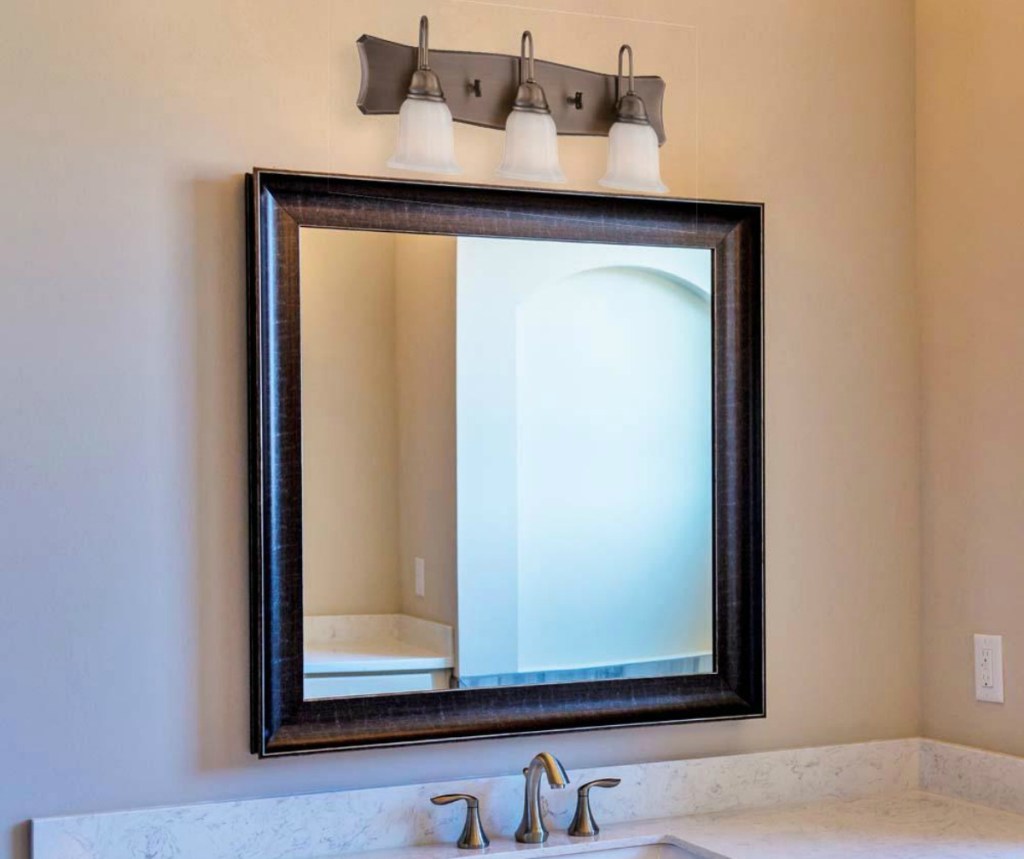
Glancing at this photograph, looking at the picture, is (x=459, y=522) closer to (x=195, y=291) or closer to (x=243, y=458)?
(x=243, y=458)

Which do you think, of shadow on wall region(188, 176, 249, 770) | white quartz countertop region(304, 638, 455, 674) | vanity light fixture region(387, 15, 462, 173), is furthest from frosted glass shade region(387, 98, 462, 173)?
white quartz countertop region(304, 638, 455, 674)

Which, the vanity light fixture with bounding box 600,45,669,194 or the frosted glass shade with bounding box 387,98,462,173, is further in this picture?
the vanity light fixture with bounding box 600,45,669,194

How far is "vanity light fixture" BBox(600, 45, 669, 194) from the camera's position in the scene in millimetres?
2367

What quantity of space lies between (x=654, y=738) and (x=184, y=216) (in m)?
1.21

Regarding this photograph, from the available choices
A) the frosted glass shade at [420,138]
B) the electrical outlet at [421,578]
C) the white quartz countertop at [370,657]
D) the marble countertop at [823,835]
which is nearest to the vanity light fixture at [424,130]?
the frosted glass shade at [420,138]

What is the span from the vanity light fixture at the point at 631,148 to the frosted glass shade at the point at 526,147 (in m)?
0.13

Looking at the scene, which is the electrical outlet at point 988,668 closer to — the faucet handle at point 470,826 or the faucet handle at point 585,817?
the faucet handle at point 585,817

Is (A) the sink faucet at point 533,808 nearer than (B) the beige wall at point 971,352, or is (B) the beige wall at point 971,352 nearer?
(A) the sink faucet at point 533,808

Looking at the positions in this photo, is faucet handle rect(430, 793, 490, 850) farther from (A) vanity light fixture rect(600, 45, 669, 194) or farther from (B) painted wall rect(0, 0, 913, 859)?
(A) vanity light fixture rect(600, 45, 669, 194)

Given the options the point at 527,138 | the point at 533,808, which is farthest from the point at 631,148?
the point at 533,808

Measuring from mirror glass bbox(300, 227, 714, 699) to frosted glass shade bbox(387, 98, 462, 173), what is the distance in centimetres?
12

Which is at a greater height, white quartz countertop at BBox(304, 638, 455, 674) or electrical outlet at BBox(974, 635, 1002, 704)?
white quartz countertop at BBox(304, 638, 455, 674)

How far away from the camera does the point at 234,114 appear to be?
2.16 meters

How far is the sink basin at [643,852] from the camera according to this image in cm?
223
